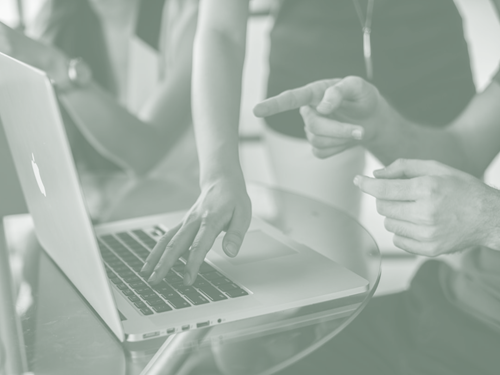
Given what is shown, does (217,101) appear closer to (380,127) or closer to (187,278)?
(380,127)

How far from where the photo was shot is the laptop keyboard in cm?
76

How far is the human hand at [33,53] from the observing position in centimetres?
138

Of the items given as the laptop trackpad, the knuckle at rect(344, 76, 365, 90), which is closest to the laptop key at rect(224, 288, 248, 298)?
the laptop trackpad

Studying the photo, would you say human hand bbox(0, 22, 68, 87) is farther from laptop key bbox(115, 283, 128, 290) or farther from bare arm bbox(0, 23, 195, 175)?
laptop key bbox(115, 283, 128, 290)

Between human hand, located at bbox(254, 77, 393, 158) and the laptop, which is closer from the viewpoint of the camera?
the laptop

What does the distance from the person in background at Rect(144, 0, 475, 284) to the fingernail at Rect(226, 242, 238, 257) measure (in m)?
0.44

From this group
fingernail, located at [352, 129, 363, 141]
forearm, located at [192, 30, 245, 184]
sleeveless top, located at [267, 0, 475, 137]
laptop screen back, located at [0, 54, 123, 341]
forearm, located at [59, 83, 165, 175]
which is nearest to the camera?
laptop screen back, located at [0, 54, 123, 341]

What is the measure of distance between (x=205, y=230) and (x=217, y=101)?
1.22 ft

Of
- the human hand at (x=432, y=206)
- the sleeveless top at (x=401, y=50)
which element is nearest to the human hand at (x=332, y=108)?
the human hand at (x=432, y=206)

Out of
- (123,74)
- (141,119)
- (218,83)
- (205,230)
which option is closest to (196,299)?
(205,230)

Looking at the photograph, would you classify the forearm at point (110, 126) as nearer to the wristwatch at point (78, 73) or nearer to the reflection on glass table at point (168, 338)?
the wristwatch at point (78, 73)

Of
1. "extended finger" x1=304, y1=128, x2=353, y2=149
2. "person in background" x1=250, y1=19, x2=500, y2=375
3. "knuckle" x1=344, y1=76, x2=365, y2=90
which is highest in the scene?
"knuckle" x1=344, y1=76, x2=365, y2=90

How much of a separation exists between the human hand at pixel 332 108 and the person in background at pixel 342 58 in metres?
0.22

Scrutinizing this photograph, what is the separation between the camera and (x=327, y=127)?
39.4 inches
